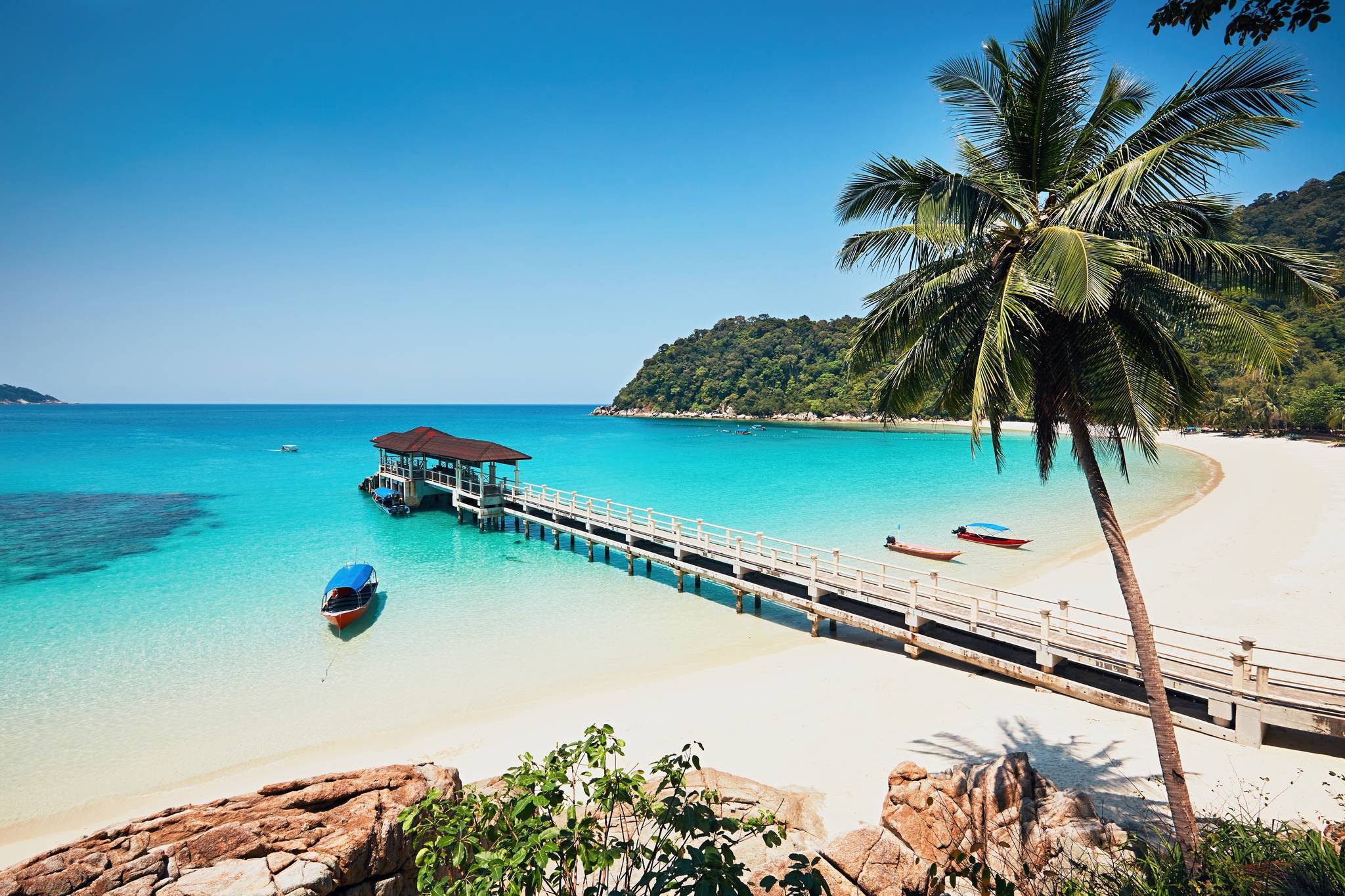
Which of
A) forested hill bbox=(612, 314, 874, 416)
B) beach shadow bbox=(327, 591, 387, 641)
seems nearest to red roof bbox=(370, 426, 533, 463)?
beach shadow bbox=(327, 591, 387, 641)

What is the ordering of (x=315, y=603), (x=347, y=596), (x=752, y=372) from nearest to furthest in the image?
(x=347, y=596) → (x=315, y=603) → (x=752, y=372)

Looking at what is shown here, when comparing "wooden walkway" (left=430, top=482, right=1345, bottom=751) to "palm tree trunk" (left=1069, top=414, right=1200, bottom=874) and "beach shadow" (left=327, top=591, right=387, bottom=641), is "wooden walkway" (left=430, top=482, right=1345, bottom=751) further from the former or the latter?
"beach shadow" (left=327, top=591, right=387, bottom=641)

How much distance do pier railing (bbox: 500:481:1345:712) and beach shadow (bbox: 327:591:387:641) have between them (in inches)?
352

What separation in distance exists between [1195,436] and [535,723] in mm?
98170

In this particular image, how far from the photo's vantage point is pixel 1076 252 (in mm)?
5086

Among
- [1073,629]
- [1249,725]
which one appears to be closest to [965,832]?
[1249,725]

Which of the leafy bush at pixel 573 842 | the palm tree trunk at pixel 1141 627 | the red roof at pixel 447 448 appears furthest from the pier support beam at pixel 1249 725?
the red roof at pixel 447 448

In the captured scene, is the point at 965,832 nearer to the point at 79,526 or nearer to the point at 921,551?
the point at 921,551

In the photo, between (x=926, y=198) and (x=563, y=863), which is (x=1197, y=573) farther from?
(x=563, y=863)

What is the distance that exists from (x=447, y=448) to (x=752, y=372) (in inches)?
4653

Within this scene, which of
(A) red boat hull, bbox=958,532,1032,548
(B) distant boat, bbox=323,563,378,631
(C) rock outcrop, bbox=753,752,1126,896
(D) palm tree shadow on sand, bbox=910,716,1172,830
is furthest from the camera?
(A) red boat hull, bbox=958,532,1032,548

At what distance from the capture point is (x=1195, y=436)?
79125 mm

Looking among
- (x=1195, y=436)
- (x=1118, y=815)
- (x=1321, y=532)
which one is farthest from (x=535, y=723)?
(x=1195, y=436)

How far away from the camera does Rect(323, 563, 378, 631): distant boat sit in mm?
17031
